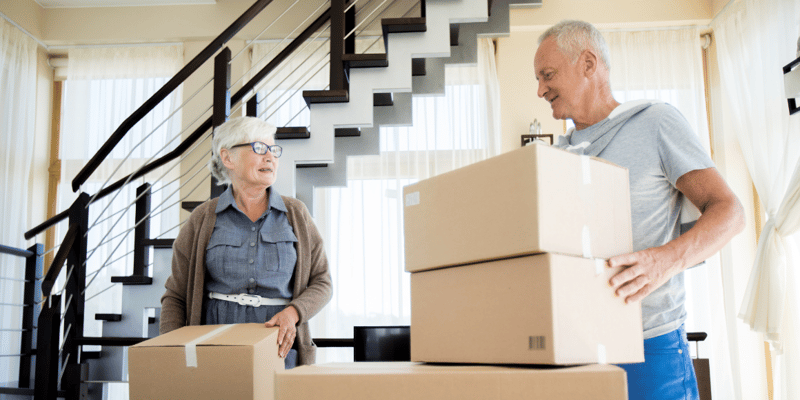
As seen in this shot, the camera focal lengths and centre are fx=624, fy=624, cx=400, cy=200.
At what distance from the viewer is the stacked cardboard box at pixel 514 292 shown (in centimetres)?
89

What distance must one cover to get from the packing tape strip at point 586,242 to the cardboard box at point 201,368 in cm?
73

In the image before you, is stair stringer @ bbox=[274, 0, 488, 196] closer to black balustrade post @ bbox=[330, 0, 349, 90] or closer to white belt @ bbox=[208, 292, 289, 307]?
black balustrade post @ bbox=[330, 0, 349, 90]

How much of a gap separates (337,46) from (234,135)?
0.98 metres

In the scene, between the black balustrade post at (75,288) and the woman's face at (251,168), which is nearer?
the woman's face at (251,168)

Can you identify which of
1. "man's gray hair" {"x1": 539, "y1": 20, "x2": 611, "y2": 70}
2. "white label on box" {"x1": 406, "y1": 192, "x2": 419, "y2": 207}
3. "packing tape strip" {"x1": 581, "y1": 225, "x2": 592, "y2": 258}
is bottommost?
"packing tape strip" {"x1": 581, "y1": 225, "x2": 592, "y2": 258}

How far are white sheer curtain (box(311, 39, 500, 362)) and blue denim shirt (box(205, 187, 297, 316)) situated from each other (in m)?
2.47

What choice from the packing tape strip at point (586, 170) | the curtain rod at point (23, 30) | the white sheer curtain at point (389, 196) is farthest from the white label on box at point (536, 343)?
the curtain rod at point (23, 30)

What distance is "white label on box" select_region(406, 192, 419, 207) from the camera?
1153 millimetres

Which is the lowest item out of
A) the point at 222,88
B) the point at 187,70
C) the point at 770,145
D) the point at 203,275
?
the point at 203,275

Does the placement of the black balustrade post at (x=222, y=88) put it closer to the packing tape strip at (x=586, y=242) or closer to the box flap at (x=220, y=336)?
the box flap at (x=220, y=336)

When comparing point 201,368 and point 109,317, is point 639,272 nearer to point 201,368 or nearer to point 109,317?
point 201,368

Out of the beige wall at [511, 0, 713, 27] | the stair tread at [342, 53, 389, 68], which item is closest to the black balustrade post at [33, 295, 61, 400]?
the stair tread at [342, 53, 389, 68]

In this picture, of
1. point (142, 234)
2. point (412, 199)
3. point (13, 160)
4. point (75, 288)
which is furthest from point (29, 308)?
point (412, 199)

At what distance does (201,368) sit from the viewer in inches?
52.2
